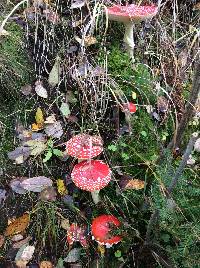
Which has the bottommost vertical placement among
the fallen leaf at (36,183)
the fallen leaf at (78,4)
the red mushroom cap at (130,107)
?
the fallen leaf at (36,183)

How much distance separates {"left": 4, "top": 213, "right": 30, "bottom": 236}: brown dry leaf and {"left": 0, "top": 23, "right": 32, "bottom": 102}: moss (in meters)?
0.84

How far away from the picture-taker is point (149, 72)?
115 inches

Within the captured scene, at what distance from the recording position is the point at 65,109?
2693 mm

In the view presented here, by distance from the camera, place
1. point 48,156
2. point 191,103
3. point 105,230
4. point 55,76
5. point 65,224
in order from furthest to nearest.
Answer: point 55,76
point 48,156
point 65,224
point 105,230
point 191,103

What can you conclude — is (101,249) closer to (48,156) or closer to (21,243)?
(21,243)

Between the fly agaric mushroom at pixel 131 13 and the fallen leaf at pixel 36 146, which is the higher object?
the fly agaric mushroom at pixel 131 13

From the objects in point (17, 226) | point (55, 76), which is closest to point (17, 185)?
point (17, 226)

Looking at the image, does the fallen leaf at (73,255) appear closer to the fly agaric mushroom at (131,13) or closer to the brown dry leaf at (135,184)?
the brown dry leaf at (135,184)

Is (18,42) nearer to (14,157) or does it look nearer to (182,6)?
(14,157)

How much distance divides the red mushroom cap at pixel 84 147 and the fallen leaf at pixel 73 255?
582 mm

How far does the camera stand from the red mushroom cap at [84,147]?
7.27 ft

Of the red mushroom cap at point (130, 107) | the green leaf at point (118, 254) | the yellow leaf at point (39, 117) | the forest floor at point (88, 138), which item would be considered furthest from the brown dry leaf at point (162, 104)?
the green leaf at point (118, 254)

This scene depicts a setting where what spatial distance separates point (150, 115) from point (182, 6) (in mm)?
1158

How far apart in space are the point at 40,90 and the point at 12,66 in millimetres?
250
